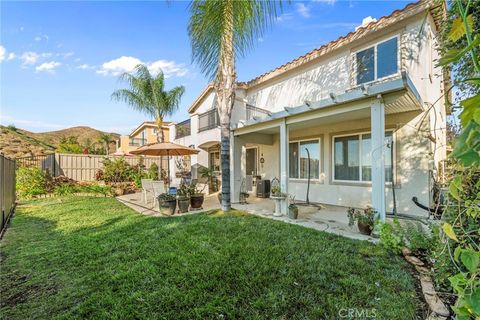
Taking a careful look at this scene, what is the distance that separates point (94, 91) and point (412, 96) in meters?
15.6

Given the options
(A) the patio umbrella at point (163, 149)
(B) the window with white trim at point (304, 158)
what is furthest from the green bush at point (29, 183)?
(B) the window with white trim at point (304, 158)

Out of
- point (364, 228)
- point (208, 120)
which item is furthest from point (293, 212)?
point (208, 120)

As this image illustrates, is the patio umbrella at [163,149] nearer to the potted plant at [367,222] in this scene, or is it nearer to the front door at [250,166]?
the front door at [250,166]

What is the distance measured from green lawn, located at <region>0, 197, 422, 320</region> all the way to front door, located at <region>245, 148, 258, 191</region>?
6.77 meters

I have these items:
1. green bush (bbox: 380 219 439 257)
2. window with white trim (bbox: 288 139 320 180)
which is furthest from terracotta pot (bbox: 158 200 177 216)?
green bush (bbox: 380 219 439 257)

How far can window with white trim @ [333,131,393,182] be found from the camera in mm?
8711

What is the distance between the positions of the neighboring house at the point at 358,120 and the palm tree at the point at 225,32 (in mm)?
2106

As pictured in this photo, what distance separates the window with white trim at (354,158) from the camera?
871 cm

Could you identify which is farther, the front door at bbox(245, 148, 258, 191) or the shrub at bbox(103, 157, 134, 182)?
the shrub at bbox(103, 157, 134, 182)

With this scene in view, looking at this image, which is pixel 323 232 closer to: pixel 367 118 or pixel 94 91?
pixel 367 118

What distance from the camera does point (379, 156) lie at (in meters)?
5.67

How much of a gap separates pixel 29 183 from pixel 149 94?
9426 mm

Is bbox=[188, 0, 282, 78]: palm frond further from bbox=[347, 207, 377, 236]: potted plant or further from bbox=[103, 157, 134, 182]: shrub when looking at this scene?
bbox=[103, 157, 134, 182]: shrub

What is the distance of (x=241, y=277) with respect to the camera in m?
3.74
